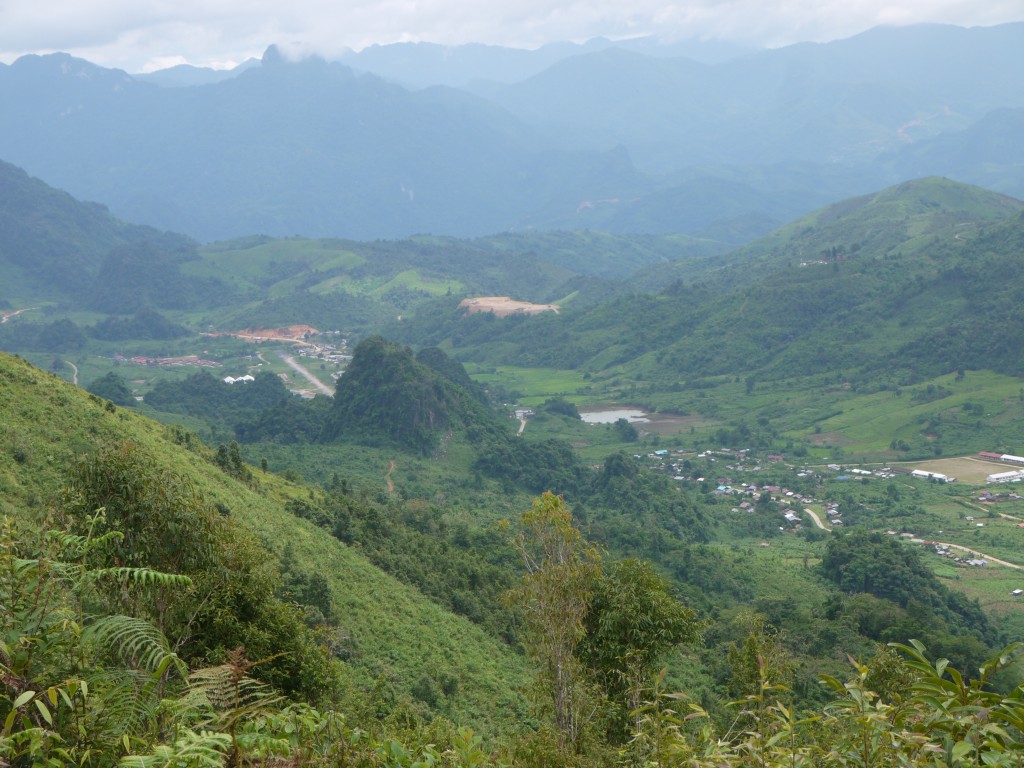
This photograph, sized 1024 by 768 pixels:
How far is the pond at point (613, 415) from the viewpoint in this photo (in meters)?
85.6

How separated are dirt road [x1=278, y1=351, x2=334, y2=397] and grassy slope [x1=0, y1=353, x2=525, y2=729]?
54988 millimetres

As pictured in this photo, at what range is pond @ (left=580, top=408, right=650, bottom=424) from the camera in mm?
85562

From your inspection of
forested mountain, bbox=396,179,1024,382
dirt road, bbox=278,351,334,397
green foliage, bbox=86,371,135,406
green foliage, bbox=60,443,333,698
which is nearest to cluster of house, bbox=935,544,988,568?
forested mountain, bbox=396,179,1024,382

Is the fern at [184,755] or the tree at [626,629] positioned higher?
the fern at [184,755]

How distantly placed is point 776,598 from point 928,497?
1171 inches

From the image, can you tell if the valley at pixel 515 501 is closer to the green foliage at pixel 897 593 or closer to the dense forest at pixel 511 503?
the dense forest at pixel 511 503

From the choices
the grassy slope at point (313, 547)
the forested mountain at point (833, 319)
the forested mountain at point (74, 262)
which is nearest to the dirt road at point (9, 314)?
the forested mountain at point (74, 262)

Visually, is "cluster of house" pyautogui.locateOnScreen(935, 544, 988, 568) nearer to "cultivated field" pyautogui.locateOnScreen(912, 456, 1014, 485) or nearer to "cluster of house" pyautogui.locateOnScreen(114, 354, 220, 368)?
"cultivated field" pyautogui.locateOnScreen(912, 456, 1014, 485)

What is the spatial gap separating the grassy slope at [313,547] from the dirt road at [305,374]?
55.0 metres

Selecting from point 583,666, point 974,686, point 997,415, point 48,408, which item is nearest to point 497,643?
point 583,666

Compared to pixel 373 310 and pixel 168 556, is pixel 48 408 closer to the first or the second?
pixel 168 556

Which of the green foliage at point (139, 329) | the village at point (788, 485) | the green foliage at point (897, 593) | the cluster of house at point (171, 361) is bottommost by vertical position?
the village at point (788, 485)

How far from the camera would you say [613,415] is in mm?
88188

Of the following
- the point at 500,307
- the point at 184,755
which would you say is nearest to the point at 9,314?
the point at 500,307
